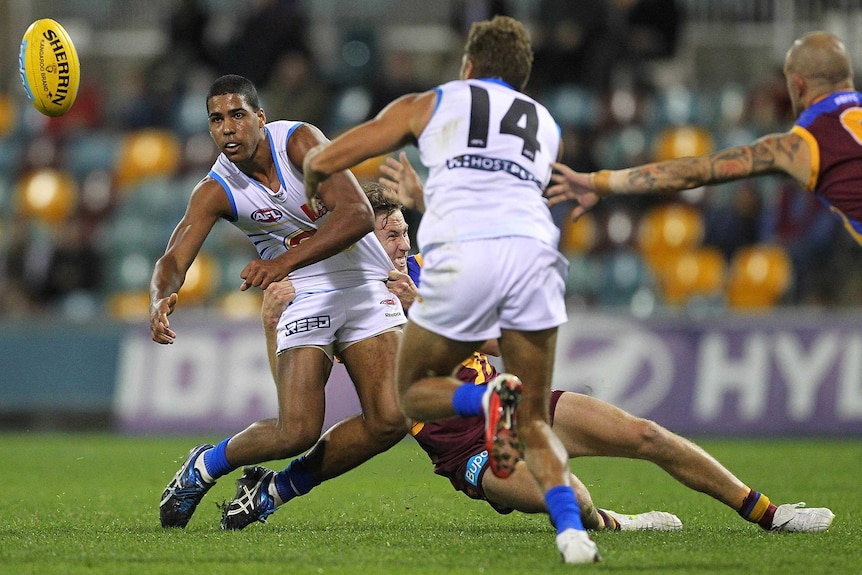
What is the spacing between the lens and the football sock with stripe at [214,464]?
21.4 ft

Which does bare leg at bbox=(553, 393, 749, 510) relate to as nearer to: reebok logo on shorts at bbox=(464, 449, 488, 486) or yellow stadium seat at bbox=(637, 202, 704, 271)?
reebok logo on shorts at bbox=(464, 449, 488, 486)

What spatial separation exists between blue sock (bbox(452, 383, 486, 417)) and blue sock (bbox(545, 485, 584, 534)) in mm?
461

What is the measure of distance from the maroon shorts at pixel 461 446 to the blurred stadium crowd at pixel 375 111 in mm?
6891

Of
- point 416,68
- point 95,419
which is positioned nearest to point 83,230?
point 95,419

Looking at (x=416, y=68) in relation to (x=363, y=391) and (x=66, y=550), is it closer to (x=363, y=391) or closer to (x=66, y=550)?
(x=363, y=391)

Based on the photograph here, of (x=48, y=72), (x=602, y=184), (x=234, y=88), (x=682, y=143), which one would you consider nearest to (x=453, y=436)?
(x=602, y=184)

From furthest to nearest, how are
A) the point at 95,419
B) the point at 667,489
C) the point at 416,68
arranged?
the point at 416,68, the point at 95,419, the point at 667,489

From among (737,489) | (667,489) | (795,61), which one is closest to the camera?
(795,61)

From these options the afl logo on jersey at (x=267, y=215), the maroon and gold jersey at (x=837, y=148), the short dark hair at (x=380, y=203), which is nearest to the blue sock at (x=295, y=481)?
the afl logo on jersey at (x=267, y=215)

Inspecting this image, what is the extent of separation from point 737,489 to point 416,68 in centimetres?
1204

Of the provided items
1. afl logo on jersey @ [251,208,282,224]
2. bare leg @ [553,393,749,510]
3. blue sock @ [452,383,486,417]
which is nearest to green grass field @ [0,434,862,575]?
bare leg @ [553,393,749,510]

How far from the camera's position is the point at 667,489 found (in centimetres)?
869

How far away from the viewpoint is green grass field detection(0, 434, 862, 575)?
520 centimetres

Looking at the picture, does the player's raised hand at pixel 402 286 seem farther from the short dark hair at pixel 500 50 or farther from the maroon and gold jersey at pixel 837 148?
the maroon and gold jersey at pixel 837 148
